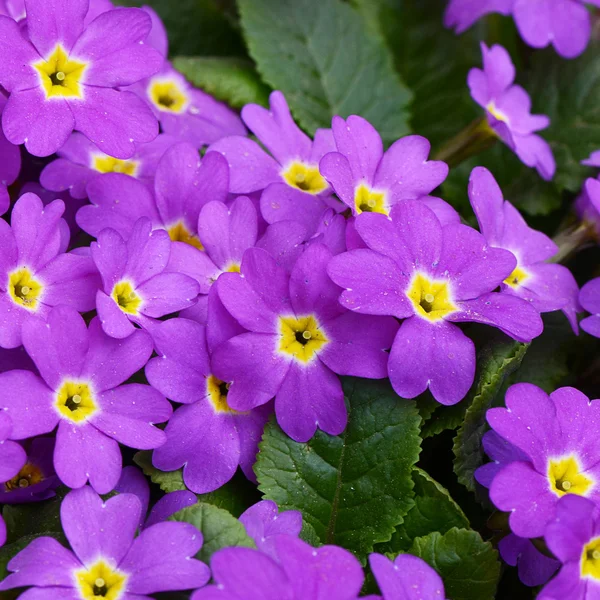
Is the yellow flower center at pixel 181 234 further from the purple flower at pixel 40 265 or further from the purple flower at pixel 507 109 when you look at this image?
the purple flower at pixel 507 109

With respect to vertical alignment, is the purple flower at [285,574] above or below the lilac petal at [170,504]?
above

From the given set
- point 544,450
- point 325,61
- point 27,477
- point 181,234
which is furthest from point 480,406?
point 325,61

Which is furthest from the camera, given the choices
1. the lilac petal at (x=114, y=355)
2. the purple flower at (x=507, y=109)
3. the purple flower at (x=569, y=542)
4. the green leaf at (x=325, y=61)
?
the green leaf at (x=325, y=61)

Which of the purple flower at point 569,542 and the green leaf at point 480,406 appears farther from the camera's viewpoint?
the green leaf at point 480,406

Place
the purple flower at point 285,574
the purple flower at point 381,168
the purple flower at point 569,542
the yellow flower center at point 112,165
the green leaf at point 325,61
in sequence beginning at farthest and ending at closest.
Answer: the green leaf at point 325,61, the yellow flower center at point 112,165, the purple flower at point 381,168, the purple flower at point 569,542, the purple flower at point 285,574

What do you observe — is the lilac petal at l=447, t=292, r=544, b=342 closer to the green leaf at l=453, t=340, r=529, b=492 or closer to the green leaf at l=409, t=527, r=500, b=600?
the green leaf at l=453, t=340, r=529, b=492

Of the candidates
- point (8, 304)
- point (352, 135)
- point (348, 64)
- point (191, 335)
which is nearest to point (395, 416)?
point (191, 335)

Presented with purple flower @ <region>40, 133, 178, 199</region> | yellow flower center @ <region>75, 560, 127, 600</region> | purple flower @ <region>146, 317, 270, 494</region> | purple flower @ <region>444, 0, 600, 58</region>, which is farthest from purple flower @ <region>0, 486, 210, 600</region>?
purple flower @ <region>444, 0, 600, 58</region>

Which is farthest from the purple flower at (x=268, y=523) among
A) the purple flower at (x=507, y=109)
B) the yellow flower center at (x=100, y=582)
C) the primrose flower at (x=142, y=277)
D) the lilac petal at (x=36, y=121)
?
the purple flower at (x=507, y=109)
